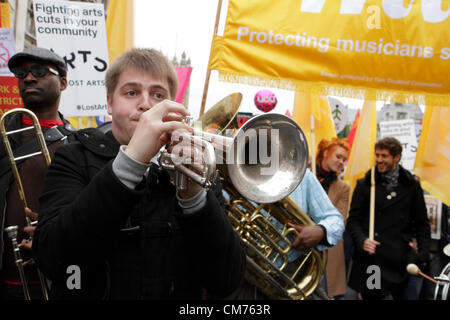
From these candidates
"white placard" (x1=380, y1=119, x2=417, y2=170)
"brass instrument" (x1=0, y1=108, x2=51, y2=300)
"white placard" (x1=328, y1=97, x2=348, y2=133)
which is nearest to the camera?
"brass instrument" (x1=0, y1=108, x2=51, y2=300)

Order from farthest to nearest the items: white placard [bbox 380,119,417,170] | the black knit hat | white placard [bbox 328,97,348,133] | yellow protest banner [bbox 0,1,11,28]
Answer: white placard [bbox 328,97,348,133] → white placard [bbox 380,119,417,170] → yellow protest banner [bbox 0,1,11,28] → the black knit hat

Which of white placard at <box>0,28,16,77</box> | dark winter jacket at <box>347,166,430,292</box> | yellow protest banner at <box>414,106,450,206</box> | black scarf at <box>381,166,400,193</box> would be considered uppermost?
white placard at <box>0,28,16,77</box>

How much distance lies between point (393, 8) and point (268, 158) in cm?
223

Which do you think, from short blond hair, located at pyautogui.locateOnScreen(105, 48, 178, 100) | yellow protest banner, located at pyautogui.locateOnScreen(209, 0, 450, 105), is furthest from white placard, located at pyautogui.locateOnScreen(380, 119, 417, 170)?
short blond hair, located at pyautogui.locateOnScreen(105, 48, 178, 100)

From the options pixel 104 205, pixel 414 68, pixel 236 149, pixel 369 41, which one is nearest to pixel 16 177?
pixel 104 205

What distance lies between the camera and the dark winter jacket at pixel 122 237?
3.95ft

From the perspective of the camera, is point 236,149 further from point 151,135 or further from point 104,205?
point 104,205

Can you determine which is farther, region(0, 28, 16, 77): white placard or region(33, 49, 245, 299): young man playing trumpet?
region(0, 28, 16, 77): white placard

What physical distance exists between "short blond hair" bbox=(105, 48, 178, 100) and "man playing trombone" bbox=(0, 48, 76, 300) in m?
0.91

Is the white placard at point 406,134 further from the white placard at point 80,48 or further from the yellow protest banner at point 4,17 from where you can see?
the yellow protest banner at point 4,17

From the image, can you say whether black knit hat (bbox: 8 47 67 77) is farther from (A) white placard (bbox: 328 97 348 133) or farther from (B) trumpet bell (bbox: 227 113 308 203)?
(A) white placard (bbox: 328 97 348 133)

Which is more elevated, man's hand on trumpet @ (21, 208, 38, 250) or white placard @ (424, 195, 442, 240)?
man's hand on trumpet @ (21, 208, 38, 250)

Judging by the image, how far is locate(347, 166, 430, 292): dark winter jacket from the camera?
146 inches

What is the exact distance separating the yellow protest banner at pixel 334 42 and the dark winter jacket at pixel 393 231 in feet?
3.96
